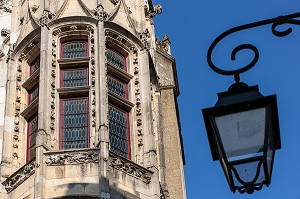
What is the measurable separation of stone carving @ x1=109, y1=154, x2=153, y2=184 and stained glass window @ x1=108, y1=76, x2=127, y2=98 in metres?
2.48

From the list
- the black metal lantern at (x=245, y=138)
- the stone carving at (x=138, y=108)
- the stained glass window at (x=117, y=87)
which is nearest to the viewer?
the black metal lantern at (x=245, y=138)

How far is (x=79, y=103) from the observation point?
61.8 feet

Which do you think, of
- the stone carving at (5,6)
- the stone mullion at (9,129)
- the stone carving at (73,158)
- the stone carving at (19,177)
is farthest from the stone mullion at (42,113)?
the stone carving at (5,6)

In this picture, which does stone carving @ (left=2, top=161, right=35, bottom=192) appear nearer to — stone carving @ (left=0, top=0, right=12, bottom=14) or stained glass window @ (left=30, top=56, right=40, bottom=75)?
stained glass window @ (left=30, top=56, right=40, bottom=75)

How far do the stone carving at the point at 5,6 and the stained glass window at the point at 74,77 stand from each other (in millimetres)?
4039

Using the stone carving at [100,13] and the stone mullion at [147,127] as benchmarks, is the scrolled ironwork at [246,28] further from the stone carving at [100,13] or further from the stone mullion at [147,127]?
the stone carving at [100,13]

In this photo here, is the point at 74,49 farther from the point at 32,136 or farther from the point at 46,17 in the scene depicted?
the point at 32,136

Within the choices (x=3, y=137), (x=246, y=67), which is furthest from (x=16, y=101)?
(x=246, y=67)

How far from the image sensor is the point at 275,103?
7527mm

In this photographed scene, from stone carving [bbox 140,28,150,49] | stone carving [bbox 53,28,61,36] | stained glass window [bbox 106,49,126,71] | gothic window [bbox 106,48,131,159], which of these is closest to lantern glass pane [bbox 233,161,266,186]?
gothic window [bbox 106,48,131,159]

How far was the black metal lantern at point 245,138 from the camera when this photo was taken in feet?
24.2

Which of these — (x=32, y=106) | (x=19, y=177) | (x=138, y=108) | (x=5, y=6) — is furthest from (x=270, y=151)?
(x=5, y=6)

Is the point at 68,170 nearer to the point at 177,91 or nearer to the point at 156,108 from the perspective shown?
the point at 156,108

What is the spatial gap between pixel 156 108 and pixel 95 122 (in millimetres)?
3908
